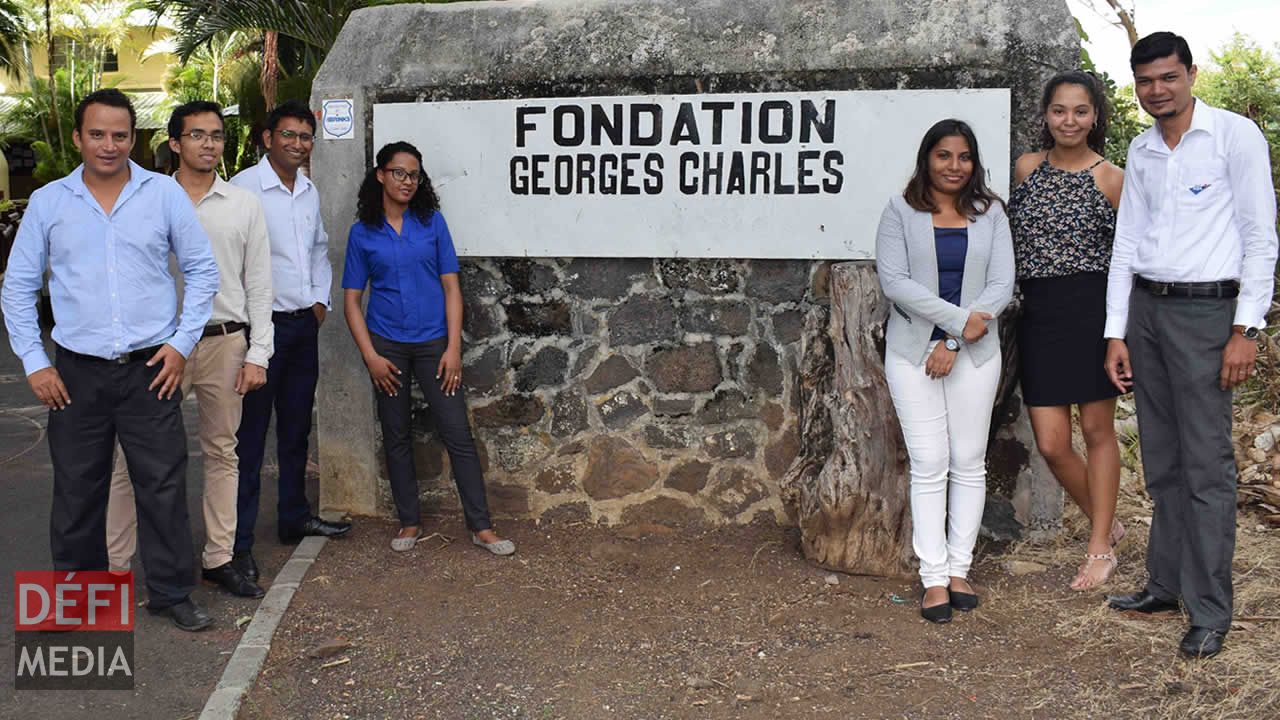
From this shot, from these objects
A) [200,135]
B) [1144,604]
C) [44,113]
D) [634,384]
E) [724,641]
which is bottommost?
[724,641]

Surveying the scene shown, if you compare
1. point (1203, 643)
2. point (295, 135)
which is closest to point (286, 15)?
point (295, 135)

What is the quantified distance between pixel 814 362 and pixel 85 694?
305cm

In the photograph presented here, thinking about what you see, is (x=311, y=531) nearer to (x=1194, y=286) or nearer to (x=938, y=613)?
(x=938, y=613)

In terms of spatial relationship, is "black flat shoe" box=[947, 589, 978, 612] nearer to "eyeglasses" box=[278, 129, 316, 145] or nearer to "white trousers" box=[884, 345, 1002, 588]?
"white trousers" box=[884, 345, 1002, 588]

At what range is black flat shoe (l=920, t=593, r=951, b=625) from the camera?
4352 millimetres

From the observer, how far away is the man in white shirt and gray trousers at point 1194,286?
12.5 ft

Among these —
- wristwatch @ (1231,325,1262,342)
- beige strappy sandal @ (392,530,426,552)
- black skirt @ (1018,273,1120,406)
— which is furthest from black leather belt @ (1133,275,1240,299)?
beige strappy sandal @ (392,530,426,552)

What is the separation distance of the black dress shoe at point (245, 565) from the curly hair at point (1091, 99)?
3686 millimetres

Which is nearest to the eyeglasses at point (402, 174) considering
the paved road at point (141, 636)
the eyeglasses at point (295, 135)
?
the eyeglasses at point (295, 135)

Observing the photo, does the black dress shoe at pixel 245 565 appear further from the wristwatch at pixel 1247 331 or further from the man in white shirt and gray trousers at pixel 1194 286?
the wristwatch at pixel 1247 331

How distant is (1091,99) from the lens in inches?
167

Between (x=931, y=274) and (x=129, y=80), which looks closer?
(x=931, y=274)

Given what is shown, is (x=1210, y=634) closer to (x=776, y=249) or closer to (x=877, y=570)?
(x=877, y=570)

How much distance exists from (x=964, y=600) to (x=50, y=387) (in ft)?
11.4
